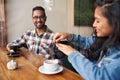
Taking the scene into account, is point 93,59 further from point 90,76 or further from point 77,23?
point 77,23

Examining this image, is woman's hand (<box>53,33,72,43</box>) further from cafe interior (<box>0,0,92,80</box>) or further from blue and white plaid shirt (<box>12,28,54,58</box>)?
cafe interior (<box>0,0,92,80</box>)

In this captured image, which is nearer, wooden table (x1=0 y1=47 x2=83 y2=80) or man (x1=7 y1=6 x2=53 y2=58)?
wooden table (x1=0 y1=47 x2=83 y2=80)

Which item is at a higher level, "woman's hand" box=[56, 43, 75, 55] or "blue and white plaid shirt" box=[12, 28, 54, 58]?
"woman's hand" box=[56, 43, 75, 55]

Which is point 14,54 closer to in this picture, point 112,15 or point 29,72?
point 29,72

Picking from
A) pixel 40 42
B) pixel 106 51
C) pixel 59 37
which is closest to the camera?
pixel 106 51

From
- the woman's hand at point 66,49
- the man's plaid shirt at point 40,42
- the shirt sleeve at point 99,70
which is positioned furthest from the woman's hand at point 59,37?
the man's plaid shirt at point 40,42

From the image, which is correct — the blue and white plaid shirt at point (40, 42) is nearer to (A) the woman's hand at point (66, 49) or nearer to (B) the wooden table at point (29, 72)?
(B) the wooden table at point (29, 72)

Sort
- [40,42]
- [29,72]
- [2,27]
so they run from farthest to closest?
[2,27]
[40,42]
[29,72]

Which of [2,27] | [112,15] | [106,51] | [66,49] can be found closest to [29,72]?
[66,49]

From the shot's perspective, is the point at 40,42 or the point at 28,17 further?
the point at 28,17

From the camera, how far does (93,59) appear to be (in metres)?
1.23

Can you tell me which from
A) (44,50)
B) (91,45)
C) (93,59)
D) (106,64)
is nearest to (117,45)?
(106,64)

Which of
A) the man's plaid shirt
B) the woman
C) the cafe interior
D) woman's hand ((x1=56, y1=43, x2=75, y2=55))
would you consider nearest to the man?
the man's plaid shirt

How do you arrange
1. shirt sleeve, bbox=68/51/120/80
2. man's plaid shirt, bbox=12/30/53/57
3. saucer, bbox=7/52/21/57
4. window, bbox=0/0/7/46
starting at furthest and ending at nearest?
window, bbox=0/0/7/46, man's plaid shirt, bbox=12/30/53/57, saucer, bbox=7/52/21/57, shirt sleeve, bbox=68/51/120/80
